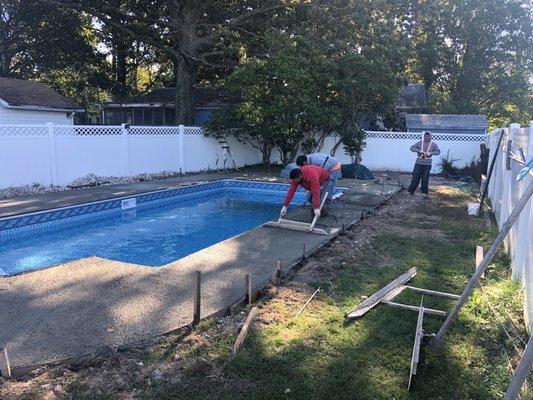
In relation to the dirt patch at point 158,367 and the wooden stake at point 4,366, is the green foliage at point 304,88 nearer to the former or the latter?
the dirt patch at point 158,367

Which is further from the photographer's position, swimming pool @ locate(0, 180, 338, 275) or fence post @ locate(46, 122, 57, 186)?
fence post @ locate(46, 122, 57, 186)

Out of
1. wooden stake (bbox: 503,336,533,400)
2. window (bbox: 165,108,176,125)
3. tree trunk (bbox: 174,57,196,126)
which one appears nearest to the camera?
wooden stake (bbox: 503,336,533,400)

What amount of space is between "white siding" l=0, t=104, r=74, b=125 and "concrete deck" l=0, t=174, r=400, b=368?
14310mm

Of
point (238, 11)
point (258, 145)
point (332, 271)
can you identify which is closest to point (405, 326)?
point (332, 271)

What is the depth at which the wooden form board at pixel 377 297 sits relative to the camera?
12.9ft

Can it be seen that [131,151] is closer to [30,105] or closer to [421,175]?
[30,105]

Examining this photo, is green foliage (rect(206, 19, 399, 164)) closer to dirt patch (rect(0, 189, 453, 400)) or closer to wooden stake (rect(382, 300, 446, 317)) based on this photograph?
dirt patch (rect(0, 189, 453, 400))

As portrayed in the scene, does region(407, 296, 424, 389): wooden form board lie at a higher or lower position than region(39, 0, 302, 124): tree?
lower

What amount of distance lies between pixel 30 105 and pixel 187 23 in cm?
681

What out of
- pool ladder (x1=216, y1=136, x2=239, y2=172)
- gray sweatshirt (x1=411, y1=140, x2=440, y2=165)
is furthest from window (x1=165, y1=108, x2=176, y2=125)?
gray sweatshirt (x1=411, y1=140, x2=440, y2=165)

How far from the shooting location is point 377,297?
4242 millimetres

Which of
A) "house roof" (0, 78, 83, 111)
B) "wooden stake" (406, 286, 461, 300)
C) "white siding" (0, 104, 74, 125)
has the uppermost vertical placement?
"house roof" (0, 78, 83, 111)

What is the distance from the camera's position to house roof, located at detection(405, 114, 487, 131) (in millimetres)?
18344

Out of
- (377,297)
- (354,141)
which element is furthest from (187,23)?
(377,297)
